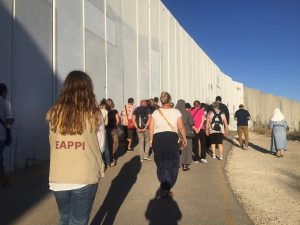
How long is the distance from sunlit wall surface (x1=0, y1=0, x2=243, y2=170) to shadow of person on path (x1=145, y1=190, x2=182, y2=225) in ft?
13.8

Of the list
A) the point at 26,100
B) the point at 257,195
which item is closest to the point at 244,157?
the point at 257,195

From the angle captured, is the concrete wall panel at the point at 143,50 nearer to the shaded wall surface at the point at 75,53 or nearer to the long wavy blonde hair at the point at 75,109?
the shaded wall surface at the point at 75,53

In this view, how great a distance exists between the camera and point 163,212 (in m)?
6.25

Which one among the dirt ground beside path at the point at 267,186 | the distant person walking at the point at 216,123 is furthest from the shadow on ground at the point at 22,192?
the distant person walking at the point at 216,123

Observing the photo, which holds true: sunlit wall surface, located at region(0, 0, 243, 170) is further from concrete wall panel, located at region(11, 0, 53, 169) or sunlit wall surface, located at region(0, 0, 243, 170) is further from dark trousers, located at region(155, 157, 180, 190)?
dark trousers, located at region(155, 157, 180, 190)

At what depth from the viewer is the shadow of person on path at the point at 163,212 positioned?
19.0 feet

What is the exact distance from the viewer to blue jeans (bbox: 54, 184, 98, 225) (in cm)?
331

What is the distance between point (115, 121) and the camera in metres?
10.7

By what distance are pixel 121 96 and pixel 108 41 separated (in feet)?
8.14

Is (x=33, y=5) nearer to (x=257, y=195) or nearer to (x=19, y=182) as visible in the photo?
(x=19, y=182)

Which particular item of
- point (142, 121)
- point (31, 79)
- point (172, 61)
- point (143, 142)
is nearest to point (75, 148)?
point (31, 79)

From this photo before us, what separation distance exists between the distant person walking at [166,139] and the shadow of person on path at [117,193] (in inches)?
34.2

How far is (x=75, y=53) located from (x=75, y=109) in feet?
32.1

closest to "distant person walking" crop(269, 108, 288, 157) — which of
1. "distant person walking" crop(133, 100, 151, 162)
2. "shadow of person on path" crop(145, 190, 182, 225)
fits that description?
"distant person walking" crop(133, 100, 151, 162)
